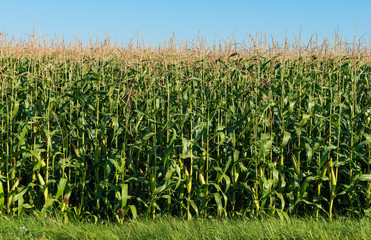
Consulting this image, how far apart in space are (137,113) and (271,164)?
1963 mm

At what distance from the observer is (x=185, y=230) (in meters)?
4.63

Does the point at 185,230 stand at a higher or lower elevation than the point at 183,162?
lower

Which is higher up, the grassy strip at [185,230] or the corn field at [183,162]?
the corn field at [183,162]

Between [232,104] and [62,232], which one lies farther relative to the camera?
[232,104]

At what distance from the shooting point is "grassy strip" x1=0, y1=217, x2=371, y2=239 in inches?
175

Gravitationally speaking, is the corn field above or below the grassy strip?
above

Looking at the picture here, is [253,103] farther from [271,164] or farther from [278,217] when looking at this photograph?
[278,217]

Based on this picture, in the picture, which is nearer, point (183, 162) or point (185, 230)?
point (185, 230)

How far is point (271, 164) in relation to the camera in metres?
5.25

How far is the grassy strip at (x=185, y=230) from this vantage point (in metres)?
4.43

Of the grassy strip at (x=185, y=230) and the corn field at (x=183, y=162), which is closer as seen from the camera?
the grassy strip at (x=185, y=230)

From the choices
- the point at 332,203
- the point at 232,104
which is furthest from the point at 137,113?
the point at 332,203

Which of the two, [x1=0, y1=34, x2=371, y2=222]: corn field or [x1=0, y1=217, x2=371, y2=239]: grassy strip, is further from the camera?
[x1=0, y1=34, x2=371, y2=222]: corn field

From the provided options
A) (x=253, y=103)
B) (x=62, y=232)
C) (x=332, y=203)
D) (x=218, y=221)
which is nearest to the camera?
(x=62, y=232)
